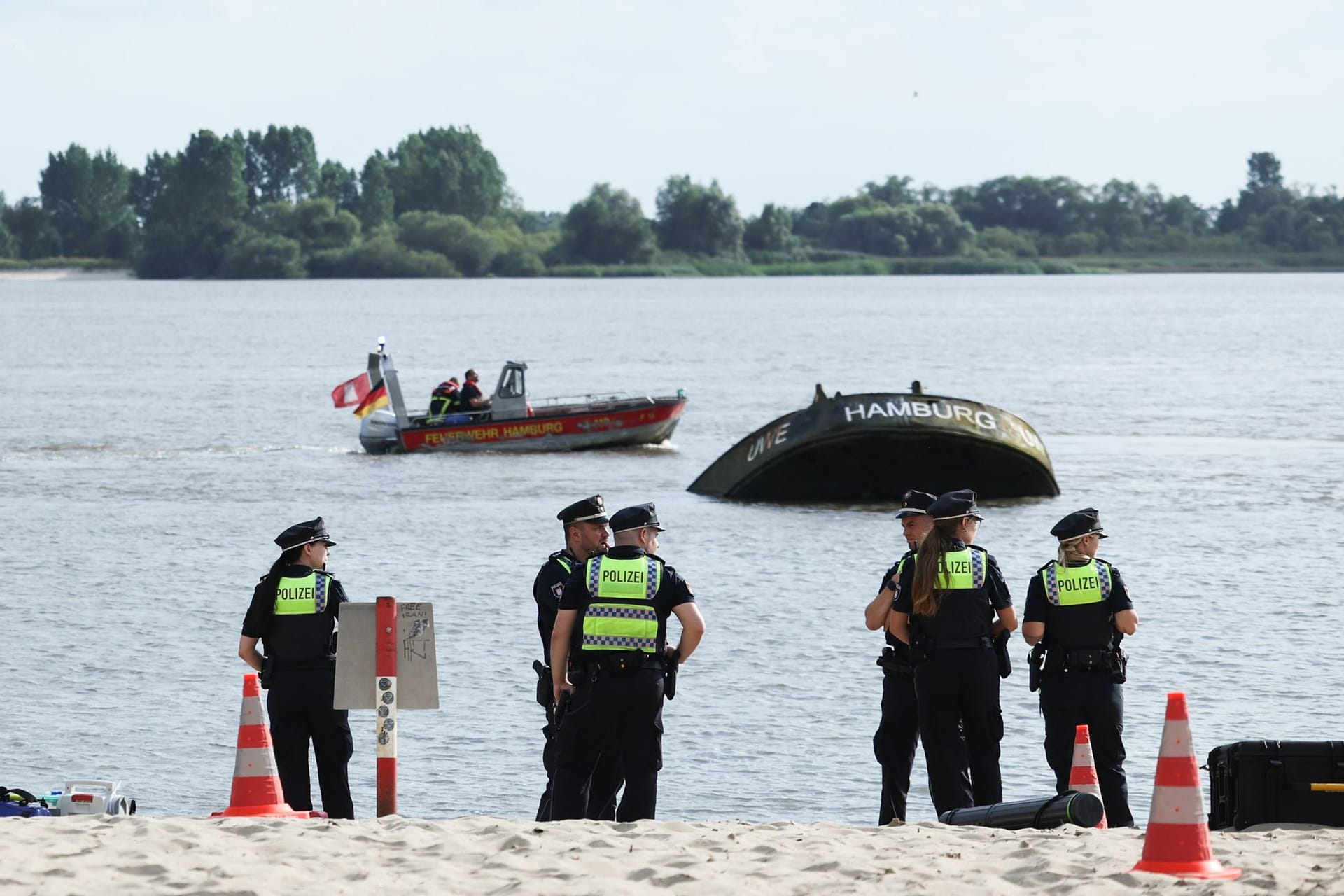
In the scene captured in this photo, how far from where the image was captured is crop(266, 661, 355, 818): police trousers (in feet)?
33.6

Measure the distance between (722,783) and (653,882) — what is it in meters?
5.68

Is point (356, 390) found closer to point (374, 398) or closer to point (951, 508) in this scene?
point (374, 398)

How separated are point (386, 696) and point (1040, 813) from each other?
10.2 feet

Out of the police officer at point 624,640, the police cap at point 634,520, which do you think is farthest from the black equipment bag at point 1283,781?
the police cap at point 634,520

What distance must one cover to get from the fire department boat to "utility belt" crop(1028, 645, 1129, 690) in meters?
28.9

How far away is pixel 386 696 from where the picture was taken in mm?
9695

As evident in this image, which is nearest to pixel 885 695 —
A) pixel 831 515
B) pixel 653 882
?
pixel 653 882

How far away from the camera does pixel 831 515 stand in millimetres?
29812

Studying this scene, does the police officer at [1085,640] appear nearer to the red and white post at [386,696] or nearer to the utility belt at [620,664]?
the utility belt at [620,664]

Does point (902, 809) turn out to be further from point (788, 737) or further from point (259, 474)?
point (259, 474)

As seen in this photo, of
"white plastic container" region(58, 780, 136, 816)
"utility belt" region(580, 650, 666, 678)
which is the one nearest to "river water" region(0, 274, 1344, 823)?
"white plastic container" region(58, 780, 136, 816)

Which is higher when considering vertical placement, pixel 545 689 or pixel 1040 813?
pixel 545 689

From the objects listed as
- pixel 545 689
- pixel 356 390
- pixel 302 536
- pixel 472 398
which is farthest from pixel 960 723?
pixel 472 398

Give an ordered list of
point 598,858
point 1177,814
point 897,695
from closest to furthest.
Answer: point 1177,814 → point 598,858 → point 897,695
